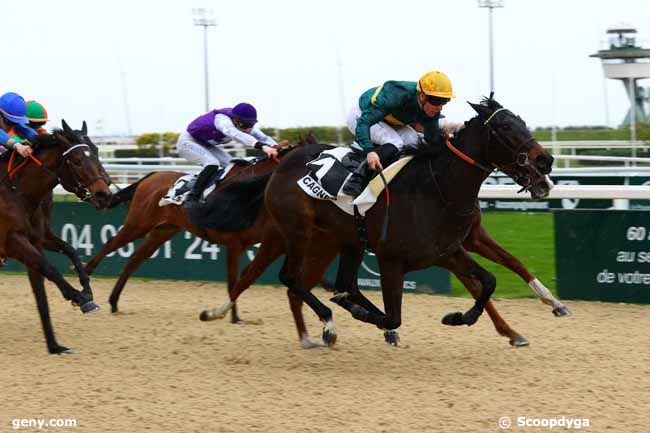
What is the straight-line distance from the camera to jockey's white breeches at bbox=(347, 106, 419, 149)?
22.2 feet

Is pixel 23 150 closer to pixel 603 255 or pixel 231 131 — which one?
pixel 231 131

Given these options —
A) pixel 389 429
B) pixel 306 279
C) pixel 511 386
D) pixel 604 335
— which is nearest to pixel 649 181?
pixel 604 335

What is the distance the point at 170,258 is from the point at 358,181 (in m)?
5.03

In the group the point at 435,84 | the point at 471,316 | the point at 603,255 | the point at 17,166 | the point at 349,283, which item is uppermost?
the point at 435,84

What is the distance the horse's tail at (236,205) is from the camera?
7.88 metres

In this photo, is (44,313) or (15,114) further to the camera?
(15,114)

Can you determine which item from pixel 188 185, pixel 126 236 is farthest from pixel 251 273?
pixel 126 236

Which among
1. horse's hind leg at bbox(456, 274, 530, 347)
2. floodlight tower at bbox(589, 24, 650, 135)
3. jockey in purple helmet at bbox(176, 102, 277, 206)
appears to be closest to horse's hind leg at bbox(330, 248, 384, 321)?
horse's hind leg at bbox(456, 274, 530, 347)

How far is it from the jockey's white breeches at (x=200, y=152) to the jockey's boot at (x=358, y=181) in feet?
9.17

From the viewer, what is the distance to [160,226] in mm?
9445

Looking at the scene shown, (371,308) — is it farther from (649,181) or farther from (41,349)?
(649,181)

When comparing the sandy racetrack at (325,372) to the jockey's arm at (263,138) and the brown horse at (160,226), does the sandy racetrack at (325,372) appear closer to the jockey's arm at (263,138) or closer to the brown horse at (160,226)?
the brown horse at (160,226)

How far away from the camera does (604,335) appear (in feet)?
24.7

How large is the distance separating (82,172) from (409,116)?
7.82 feet
